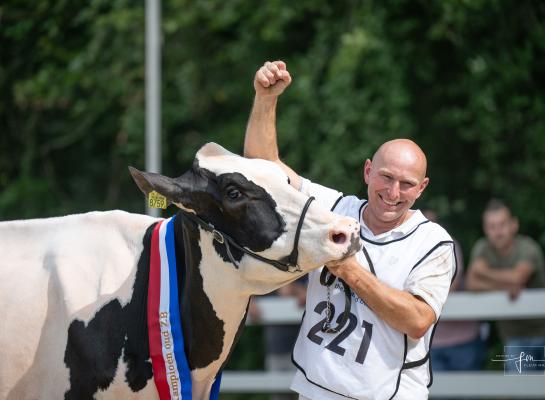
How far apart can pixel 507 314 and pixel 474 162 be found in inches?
129

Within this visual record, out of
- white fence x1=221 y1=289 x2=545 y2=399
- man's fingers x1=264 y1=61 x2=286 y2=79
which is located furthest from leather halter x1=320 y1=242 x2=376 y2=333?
white fence x1=221 y1=289 x2=545 y2=399

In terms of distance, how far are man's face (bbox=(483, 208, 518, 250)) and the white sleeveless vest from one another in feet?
11.1

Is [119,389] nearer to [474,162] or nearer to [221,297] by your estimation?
[221,297]

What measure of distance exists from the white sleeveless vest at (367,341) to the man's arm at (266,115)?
55cm

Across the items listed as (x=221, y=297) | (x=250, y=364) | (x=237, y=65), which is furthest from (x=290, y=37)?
(x=221, y=297)

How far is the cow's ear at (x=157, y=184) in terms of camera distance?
143 inches

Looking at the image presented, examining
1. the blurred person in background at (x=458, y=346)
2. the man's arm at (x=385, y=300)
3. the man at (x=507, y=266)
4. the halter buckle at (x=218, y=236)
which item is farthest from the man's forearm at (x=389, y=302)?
the man at (x=507, y=266)

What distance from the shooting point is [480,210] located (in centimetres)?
1002

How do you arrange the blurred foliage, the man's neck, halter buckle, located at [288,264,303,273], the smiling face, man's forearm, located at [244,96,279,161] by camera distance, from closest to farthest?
→ 1. halter buckle, located at [288,264,303,273]
2. the smiling face
3. the man's neck
4. man's forearm, located at [244,96,279,161]
5. the blurred foliage

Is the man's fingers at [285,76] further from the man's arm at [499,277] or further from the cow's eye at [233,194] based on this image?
the man's arm at [499,277]

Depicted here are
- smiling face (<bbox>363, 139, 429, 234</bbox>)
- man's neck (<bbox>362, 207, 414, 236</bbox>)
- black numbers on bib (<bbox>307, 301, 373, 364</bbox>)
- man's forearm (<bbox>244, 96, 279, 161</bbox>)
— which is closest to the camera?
black numbers on bib (<bbox>307, 301, 373, 364</bbox>)

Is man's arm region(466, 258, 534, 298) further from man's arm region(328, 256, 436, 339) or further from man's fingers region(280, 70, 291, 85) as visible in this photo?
man's fingers region(280, 70, 291, 85)

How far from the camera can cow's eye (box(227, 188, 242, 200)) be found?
3656mm

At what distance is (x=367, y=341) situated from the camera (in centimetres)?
375
